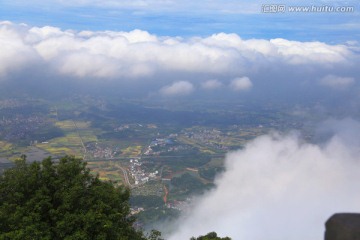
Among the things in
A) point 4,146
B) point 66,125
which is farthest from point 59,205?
point 66,125

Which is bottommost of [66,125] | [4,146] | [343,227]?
[4,146]

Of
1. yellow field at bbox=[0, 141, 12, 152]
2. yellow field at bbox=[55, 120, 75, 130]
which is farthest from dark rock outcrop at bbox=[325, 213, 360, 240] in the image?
yellow field at bbox=[55, 120, 75, 130]

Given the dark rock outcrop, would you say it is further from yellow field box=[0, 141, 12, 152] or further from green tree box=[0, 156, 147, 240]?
yellow field box=[0, 141, 12, 152]

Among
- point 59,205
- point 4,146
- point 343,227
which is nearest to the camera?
point 343,227

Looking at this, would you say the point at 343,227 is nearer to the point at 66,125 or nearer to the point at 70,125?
the point at 66,125

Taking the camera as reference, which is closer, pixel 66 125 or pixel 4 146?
pixel 4 146

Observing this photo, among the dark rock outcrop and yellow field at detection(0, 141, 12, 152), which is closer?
the dark rock outcrop
